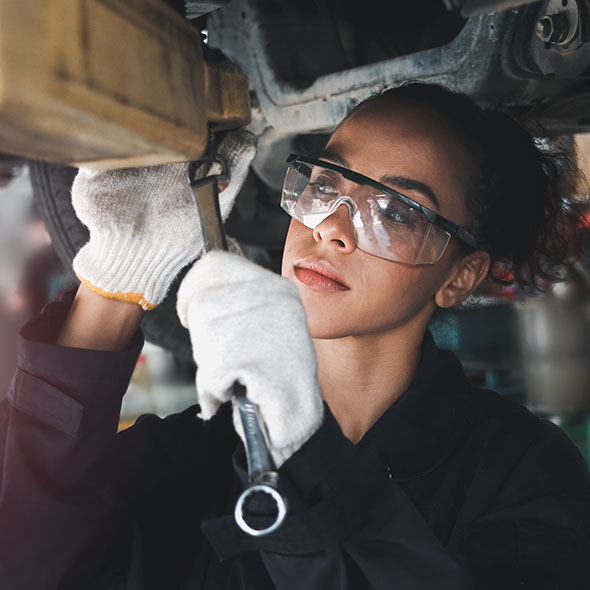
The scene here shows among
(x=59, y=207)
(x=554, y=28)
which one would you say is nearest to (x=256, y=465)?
(x=554, y=28)

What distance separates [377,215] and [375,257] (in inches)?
2.0

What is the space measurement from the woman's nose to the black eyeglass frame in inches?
1.5

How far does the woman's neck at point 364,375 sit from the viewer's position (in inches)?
37.9

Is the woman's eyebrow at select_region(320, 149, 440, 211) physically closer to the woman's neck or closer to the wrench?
the woman's neck

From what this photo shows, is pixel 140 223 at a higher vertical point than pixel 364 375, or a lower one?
higher

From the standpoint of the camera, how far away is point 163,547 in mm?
877

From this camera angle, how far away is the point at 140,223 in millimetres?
792

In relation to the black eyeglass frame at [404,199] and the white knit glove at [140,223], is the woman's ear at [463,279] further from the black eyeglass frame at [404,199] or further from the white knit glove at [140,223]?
the white knit glove at [140,223]

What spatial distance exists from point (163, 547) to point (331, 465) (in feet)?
1.17

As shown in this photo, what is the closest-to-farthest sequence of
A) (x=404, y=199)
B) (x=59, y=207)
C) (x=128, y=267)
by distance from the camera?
(x=128, y=267), (x=404, y=199), (x=59, y=207)

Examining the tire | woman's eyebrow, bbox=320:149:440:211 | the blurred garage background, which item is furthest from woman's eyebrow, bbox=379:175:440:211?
the blurred garage background

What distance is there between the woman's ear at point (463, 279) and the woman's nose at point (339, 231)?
192mm

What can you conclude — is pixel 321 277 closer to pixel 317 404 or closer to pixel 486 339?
pixel 317 404

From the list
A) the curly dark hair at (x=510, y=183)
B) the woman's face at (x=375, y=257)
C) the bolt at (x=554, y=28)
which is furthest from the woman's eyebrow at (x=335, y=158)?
the bolt at (x=554, y=28)
